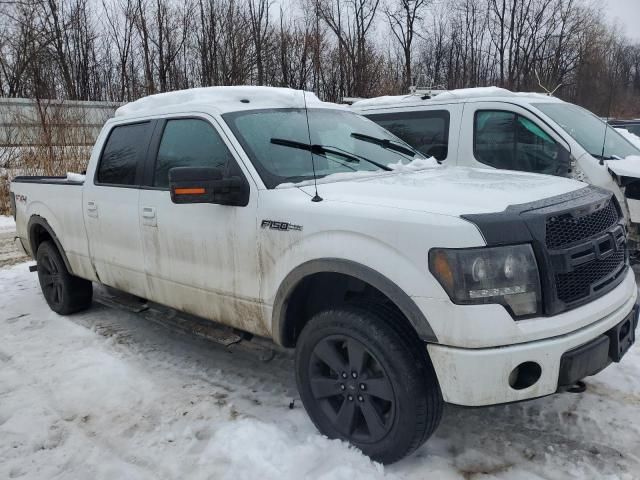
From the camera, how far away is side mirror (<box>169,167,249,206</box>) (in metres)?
2.97

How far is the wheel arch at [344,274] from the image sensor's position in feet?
7.88

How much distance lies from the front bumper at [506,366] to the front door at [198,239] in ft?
4.09

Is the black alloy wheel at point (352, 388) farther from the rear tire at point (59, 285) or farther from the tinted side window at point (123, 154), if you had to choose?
the rear tire at point (59, 285)

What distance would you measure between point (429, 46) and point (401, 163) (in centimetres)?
3574

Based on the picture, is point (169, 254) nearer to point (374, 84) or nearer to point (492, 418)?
point (492, 418)

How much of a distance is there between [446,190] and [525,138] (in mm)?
3305

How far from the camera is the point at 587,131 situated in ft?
18.9

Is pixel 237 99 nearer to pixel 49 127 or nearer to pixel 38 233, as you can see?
pixel 38 233

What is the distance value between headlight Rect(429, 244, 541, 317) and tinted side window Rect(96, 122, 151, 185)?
268cm

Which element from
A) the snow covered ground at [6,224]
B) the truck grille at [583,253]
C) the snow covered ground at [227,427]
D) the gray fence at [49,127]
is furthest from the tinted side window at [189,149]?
the gray fence at [49,127]

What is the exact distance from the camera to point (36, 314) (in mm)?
5352

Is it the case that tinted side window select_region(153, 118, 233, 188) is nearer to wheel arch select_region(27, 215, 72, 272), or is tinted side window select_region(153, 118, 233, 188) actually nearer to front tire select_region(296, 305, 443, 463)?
front tire select_region(296, 305, 443, 463)

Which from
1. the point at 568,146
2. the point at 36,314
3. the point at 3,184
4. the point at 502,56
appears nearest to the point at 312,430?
the point at 36,314

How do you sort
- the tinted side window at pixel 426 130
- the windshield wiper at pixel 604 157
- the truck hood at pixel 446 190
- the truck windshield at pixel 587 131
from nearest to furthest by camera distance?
the truck hood at pixel 446 190, the windshield wiper at pixel 604 157, the truck windshield at pixel 587 131, the tinted side window at pixel 426 130
